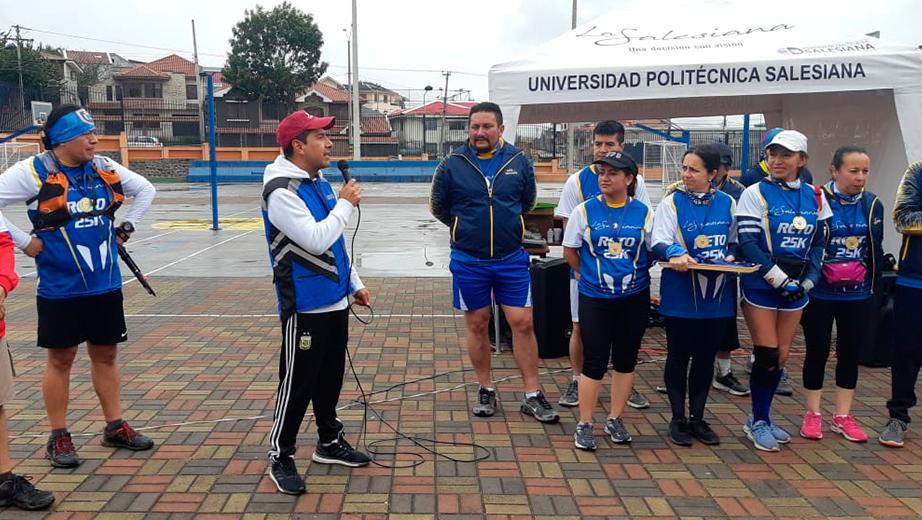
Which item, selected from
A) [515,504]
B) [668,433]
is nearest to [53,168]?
[515,504]

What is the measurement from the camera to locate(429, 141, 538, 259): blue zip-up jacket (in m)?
4.60

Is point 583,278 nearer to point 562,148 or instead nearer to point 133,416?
point 133,416

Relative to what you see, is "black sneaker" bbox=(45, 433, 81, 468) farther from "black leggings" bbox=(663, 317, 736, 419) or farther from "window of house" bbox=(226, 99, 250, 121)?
"window of house" bbox=(226, 99, 250, 121)

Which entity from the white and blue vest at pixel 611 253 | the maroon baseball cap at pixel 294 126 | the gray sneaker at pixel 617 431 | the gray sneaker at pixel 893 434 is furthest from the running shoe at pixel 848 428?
the maroon baseball cap at pixel 294 126

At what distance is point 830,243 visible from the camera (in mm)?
4309

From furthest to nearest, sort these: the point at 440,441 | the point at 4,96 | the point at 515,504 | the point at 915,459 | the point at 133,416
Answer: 1. the point at 4,96
2. the point at 133,416
3. the point at 440,441
4. the point at 915,459
5. the point at 515,504

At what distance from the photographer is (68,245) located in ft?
12.4

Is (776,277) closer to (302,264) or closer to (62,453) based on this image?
(302,264)

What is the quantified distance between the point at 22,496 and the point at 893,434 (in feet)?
15.6

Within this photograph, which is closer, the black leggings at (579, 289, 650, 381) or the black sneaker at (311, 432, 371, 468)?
the black sneaker at (311, 432, 371, 468)

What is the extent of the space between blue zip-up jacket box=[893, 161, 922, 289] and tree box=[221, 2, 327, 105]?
53866 mm

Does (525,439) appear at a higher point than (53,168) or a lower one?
lower

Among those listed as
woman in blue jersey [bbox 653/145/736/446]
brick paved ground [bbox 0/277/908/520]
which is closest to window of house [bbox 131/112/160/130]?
brick paved ground [bbox 0/277/908/520]

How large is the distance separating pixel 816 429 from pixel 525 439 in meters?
1.78
